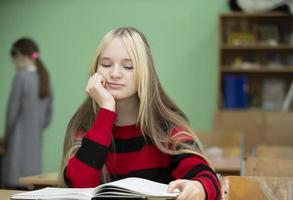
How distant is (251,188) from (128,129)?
41 cm

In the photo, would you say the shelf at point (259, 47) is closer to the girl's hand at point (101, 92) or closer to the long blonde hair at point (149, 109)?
the long blonde hair at point (149, 109)

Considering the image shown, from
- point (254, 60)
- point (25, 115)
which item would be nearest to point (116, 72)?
point (25, 115)

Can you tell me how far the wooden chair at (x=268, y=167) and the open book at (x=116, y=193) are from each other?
3.25ft

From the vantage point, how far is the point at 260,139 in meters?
5.61

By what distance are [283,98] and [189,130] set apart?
4.32 meters

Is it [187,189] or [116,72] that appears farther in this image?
[116,72]

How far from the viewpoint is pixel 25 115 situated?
169 inches

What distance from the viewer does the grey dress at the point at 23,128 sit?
4.24 metres

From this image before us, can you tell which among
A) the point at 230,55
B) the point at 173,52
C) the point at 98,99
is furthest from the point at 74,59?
the point at 98,99

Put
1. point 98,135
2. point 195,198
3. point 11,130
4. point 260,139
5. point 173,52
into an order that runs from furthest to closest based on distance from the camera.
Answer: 1. point 173,52
2. point 260,139
3. point 11,130
4. point 98,135
5. point 195,198

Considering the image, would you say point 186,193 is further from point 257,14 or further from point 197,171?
point 257,14

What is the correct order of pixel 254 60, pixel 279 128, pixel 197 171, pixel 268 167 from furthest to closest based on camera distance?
pixel 254 60 < pixel 279 128 < pixel 268 167 < pixel 197 171

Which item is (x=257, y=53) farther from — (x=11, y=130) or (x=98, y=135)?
(x=98, y=135)

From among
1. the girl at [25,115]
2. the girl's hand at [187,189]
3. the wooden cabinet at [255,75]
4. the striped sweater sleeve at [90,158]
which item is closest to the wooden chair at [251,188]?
the girl's hand at [187,189]
